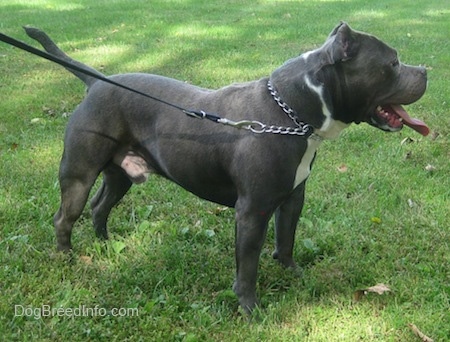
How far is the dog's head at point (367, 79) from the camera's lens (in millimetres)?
3041

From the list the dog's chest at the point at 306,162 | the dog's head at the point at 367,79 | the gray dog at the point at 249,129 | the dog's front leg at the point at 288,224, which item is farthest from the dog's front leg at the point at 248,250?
the dog's head at the point at 367,79

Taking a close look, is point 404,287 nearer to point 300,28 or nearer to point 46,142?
point 46,142

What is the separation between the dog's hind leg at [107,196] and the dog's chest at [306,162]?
1329 mm

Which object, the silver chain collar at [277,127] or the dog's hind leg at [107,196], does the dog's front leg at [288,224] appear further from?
the dog's hind leg at [107,196]

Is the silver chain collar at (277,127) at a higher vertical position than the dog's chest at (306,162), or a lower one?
higher

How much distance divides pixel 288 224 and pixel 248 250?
542 millimetres

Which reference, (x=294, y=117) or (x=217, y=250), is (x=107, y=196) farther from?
(x=294, y=117)

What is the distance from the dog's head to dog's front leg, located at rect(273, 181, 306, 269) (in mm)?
666

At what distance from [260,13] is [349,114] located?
1021 centimetres

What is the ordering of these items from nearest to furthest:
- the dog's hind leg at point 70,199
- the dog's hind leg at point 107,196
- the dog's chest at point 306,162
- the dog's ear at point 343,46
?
the dog's ear at point 343,46 → the dog's chest at point 306,162 → the dog's hind leg at point 70,199 → the dog's hind leg at point 107,196

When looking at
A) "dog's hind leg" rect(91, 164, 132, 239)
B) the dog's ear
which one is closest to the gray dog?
the dog's ear

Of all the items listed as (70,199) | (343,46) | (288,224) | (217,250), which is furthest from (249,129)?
(70,199)

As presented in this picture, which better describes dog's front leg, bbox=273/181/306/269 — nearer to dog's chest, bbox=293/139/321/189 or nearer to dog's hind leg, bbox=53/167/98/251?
dog's chest, bbox=293/139/321/189

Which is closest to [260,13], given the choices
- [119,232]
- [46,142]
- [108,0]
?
[108,0]
